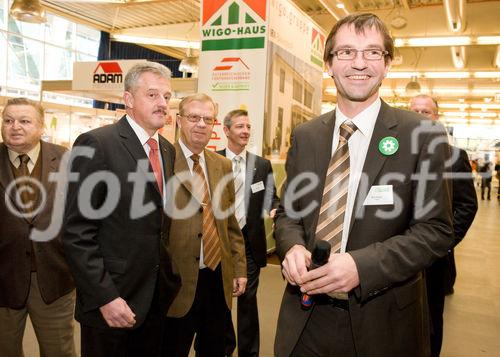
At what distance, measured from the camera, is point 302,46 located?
248 inches

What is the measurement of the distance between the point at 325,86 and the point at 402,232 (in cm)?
1652

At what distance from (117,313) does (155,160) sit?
0.71 metres

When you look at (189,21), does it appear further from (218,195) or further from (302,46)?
(218,195)

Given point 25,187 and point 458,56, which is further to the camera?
point 458,56

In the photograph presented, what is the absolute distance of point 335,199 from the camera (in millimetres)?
1285

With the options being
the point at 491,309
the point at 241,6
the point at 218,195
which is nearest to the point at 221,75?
the point at 241,6

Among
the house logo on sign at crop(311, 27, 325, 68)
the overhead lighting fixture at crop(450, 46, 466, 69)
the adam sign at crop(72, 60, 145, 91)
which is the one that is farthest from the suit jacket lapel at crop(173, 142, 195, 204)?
the overhead lighting fixture at crop(450, 46, 466, 69)

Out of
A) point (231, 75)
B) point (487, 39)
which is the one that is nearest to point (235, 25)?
point (231, 75)

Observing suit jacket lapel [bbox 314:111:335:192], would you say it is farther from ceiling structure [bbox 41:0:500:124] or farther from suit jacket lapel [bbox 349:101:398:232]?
ceiling structure [bbox 41:0:500:124]

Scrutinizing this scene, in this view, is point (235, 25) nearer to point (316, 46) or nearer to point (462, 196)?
point (316, 46)

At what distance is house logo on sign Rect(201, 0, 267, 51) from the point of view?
507 cm

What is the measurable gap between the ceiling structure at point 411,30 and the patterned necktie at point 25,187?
6983 millimetres

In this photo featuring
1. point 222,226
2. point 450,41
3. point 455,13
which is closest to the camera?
point 222,226

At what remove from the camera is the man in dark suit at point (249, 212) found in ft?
10.1
